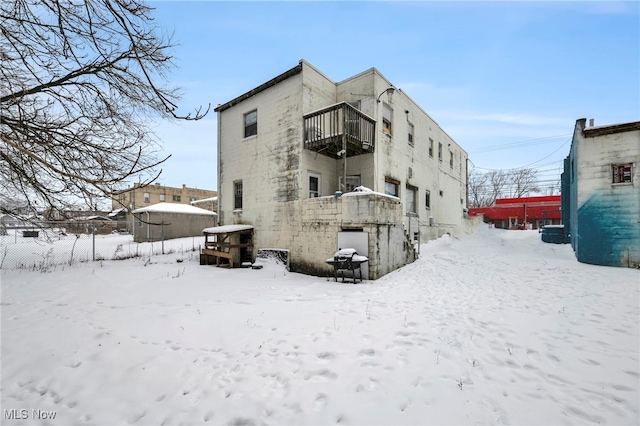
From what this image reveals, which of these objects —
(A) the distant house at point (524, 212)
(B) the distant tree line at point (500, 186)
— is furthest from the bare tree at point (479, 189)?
(A) the distant house at point (524, 212)

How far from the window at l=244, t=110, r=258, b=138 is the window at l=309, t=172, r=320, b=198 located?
12.9 feet

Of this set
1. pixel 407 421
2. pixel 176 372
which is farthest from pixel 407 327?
pixel 176 372

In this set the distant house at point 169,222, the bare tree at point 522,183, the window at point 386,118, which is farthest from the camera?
the bare tree at point 522,183

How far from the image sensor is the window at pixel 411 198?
1534cm

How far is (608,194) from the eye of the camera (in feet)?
34.4

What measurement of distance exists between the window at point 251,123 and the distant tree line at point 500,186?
4692 cm

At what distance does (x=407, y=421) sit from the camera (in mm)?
2484

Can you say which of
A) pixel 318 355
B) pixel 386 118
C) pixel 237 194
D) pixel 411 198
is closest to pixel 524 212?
pixel 411 198

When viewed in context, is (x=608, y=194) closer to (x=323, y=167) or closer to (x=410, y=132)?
(x=410, y=132)

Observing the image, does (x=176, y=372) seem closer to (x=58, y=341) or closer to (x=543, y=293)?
(x=58, y=341)

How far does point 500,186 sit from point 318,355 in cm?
5528

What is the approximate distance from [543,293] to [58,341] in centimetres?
Answer: 1027

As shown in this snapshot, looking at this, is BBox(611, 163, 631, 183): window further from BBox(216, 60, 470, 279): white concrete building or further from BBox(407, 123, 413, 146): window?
BBox(407, 123, 413, 146): window

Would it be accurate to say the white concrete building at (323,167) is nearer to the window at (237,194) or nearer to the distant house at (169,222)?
the window at (237,194)
